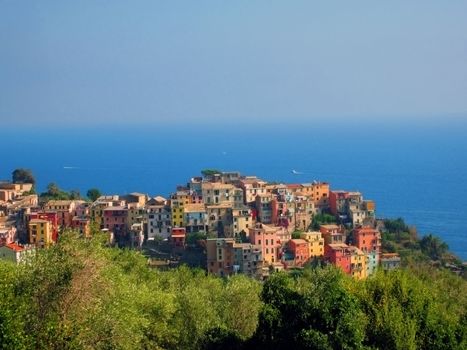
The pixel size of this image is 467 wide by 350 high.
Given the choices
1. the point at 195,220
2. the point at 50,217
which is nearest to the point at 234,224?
the point at 195,220

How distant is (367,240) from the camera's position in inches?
1009

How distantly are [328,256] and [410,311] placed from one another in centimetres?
1434

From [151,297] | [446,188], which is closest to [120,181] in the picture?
[446,188]

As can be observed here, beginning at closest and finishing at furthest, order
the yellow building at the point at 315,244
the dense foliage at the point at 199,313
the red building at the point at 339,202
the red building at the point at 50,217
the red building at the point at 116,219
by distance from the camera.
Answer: the dense foliage at the point at 199,313 → the yellow building at the point at 315,244 → the red building at the point at 50,217 → the red building at the point at 116,219 → the red building at the point at 339,202

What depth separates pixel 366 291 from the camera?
10.7 m

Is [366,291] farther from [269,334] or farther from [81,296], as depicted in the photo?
[81,296]

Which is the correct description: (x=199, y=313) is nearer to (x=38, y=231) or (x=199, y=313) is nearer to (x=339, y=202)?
(x=38, y=231)

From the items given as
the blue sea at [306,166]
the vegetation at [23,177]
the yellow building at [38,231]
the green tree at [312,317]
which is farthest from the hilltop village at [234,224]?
the green tree at [312,317]

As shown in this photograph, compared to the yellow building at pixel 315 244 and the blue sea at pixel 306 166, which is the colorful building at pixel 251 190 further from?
the blue sea at pixel 306 166

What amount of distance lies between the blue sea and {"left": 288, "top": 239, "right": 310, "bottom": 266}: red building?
39.2 feet

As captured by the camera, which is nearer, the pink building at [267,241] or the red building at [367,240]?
the pink building at [267,241]

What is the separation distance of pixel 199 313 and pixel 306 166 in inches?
2236

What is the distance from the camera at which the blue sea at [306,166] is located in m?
46.4

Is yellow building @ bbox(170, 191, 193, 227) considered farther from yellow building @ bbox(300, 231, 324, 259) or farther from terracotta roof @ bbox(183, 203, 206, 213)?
yellow building @ bbox(300, 231, 324, 259)
